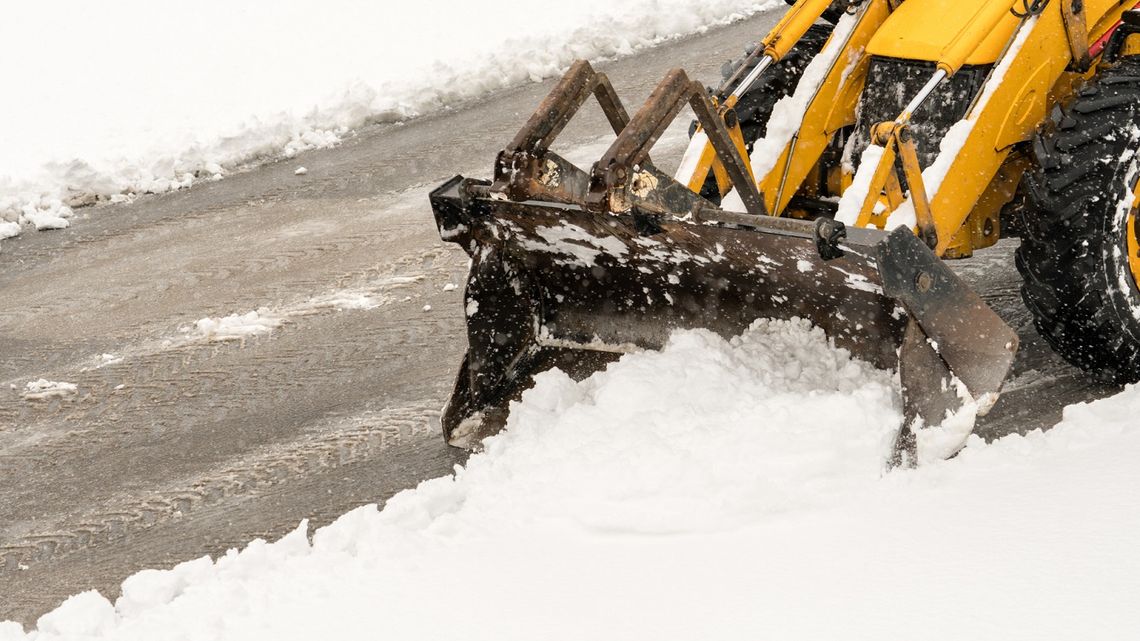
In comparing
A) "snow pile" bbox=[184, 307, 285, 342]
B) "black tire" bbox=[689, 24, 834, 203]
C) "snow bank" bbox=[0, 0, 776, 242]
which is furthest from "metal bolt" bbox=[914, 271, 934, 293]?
"snow bank" bbox=[0, 0, 776, 242]

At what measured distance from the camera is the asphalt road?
4.81 metres

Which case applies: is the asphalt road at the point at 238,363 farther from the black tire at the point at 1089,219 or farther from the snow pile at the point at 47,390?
the black tire at the point at 1089,219

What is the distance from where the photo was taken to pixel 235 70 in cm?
1092

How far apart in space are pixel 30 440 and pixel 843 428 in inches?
139

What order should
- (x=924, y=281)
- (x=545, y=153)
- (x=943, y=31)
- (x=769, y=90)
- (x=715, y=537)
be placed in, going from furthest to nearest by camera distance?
(x=769, y=90)
(x=943, y=31)
(x=545, y=153)
(x=924, y=281)
(x=715, y=537)

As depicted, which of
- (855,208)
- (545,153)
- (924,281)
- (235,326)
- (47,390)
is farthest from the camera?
(235,326)

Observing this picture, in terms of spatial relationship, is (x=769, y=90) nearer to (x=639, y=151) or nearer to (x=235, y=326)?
(x=639, y=151)

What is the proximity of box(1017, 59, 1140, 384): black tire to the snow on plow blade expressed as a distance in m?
0.41

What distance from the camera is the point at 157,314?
677 centimetres

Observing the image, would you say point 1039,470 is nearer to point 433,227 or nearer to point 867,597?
point 867,597

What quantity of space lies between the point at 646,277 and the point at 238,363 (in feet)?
7.43

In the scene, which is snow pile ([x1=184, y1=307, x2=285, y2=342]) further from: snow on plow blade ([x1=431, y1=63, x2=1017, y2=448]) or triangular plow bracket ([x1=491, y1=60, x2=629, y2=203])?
triangular plow bracket ([x1=491, y1=60, x2=629, y2=203])

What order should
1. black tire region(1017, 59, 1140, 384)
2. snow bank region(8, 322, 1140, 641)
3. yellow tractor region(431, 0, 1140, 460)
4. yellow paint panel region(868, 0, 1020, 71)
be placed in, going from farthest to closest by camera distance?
yellow paint panel region(868, 0, 1020, 71) → black tire region(1017, 59, 1140, 384) → yellow tractor region(431, 0, 1140, 460) → snow bank region(8, 322, 1140, 641)

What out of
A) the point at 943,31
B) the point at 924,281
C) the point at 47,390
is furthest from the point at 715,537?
the point at 47,390
